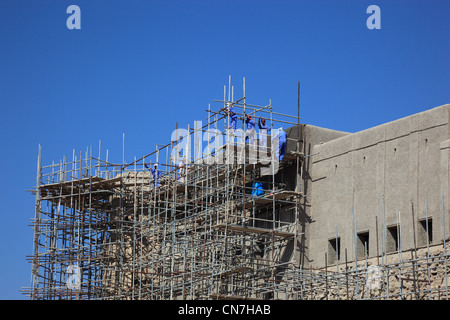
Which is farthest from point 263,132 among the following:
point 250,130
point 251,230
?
point 251,230

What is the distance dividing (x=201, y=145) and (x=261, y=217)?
354 cm

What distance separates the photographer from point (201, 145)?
33000 mm

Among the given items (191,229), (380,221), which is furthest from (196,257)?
(380,221)

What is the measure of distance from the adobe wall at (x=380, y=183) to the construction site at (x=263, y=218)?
34 millimetres

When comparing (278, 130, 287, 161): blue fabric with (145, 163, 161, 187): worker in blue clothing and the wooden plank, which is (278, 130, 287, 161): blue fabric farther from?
(145, 163, 161, 187): worker in blue clothing

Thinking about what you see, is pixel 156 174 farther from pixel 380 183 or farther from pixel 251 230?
pixel 380 183

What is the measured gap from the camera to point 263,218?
103 feet

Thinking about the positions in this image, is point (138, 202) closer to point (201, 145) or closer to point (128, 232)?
point (128, 232)

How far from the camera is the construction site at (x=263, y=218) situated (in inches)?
1003

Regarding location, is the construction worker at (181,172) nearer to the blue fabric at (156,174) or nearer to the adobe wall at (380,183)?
the blue fabric at (156,174)

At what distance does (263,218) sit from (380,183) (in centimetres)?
538

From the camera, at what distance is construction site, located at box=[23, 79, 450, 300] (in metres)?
25.5

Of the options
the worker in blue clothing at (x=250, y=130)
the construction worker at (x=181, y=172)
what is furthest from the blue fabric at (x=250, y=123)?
the construction worker at (x=181, y=172)
